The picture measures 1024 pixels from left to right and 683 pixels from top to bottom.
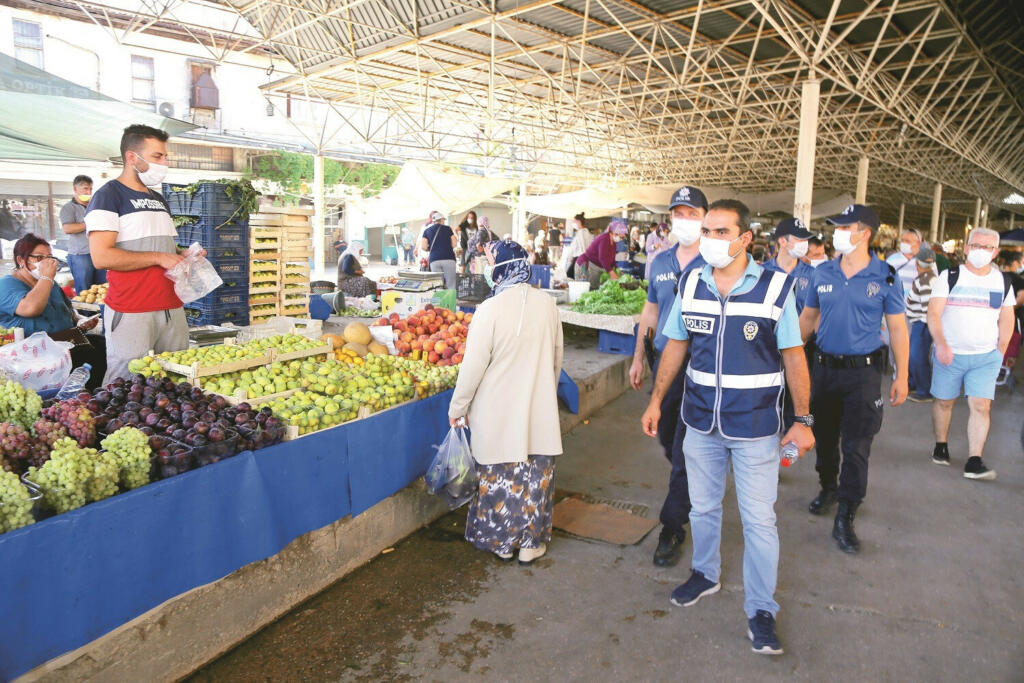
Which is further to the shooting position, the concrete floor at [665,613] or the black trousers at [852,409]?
the black trousers at [852,409]

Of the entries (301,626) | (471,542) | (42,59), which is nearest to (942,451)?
(471,542)

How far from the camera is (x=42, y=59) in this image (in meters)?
18.3

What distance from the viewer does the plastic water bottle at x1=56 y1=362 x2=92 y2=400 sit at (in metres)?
3.52

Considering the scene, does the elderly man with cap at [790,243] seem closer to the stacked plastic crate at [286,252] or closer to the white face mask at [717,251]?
the white face mask at [717,251]

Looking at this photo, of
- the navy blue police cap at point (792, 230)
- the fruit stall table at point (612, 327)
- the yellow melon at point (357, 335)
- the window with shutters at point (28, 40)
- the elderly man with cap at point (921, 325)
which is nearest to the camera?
the yellow melon at point (357, 335)

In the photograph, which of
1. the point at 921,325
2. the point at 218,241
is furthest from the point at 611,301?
the point at 218,241

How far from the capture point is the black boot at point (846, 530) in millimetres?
3928

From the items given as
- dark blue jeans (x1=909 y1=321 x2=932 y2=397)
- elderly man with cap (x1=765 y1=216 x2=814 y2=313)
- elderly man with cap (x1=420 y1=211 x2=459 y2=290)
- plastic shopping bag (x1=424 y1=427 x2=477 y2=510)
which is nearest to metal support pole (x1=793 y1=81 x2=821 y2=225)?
dark blue jeans (x1=909 y1=321 x2=932 y2=397)

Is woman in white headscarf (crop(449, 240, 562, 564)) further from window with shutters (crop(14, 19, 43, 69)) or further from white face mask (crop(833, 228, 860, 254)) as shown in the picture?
window with shutters (crop(14, 19, 43, 69))

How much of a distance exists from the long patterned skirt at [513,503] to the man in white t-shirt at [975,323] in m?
3.19

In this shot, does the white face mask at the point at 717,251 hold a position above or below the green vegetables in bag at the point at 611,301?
above

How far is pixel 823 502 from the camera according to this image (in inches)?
176

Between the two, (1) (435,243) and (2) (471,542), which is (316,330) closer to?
(2) (471,542)

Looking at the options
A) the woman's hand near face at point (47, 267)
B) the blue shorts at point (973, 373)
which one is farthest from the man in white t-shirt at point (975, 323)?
the woman's hand near face at point (47, 267)
